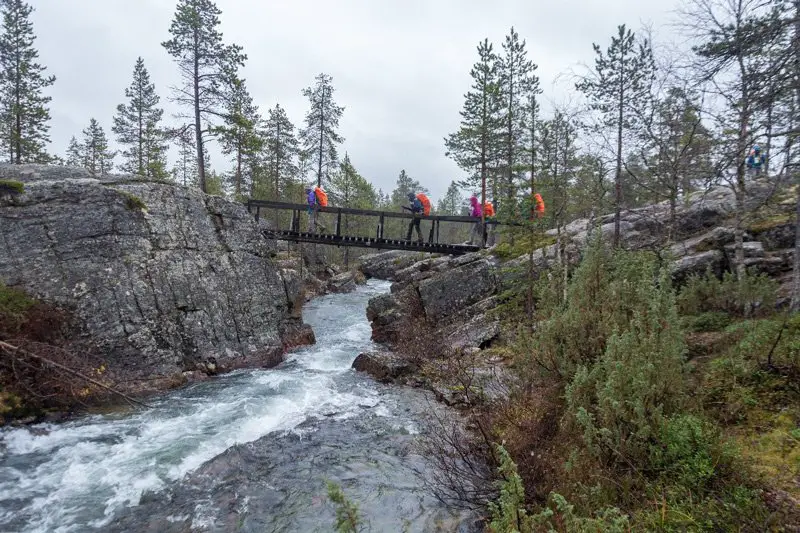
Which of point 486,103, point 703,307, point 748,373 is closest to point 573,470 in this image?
point 748,373

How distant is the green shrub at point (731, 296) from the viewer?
24.2ft

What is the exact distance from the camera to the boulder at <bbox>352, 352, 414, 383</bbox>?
1173 cm

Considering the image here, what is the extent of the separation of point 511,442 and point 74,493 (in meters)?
6.43

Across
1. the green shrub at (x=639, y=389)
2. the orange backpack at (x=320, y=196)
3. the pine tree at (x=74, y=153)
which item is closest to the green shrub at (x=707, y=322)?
the green shrub at (x=639, y=389)

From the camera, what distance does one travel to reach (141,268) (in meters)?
10.8

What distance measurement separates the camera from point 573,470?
4141mm

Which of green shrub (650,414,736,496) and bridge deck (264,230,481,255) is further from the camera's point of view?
bridge deck (264,230,481,255)

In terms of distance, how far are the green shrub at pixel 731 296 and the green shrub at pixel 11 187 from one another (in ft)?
50.1

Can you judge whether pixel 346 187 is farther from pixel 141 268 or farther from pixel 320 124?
pixel 141 268

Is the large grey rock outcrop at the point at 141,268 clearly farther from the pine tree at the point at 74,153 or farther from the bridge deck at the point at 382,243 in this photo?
the pine tree at the point at 74,153

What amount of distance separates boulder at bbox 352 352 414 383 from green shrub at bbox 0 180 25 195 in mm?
10146

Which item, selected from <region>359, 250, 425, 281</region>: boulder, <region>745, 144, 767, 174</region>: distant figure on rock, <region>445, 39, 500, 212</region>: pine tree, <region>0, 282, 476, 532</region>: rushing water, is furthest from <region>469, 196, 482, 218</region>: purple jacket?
<region>359, 250, 425, 281</region>: boulder

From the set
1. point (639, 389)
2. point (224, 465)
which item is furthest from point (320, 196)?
point (639, 389)

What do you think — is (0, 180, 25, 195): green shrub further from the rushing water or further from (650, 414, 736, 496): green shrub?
(650, 414, 736, 496): green shrub
